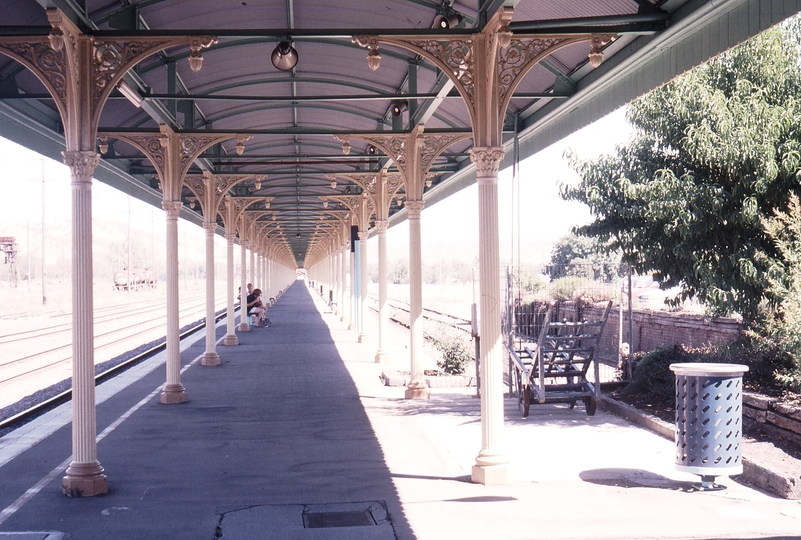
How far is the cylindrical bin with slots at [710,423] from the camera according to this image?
6922mm

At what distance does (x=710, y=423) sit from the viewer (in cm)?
698

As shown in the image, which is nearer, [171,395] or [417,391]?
[171,395]

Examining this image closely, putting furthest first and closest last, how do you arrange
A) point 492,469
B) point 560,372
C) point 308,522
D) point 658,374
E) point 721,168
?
point 658,374
point 560,372
point 721,168
point 492,469
point 308,522

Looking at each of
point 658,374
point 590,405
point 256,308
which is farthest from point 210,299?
point 256,308

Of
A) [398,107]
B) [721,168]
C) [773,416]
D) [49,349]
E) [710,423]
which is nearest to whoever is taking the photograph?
[710,423]

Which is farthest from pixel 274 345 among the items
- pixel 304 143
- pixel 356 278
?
Result: pixel 304 143

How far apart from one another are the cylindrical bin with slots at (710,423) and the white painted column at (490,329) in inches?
64.4

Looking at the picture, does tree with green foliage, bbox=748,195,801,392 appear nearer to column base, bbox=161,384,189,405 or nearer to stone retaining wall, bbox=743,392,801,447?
stone retaining wall, bbox=743,392,801,447

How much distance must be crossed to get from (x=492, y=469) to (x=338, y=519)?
173 cm

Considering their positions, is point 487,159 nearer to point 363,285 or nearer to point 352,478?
point 352,478

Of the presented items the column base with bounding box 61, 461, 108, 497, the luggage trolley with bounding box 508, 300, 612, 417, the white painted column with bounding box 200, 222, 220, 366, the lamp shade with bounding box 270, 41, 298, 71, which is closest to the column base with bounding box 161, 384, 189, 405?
the white painted column with bounding box 200, 222, 220, 366

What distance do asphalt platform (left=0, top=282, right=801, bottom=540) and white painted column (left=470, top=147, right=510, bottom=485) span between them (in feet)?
0.72

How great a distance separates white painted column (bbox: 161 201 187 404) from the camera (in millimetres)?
11500

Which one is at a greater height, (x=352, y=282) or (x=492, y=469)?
(x=352, y=282)
